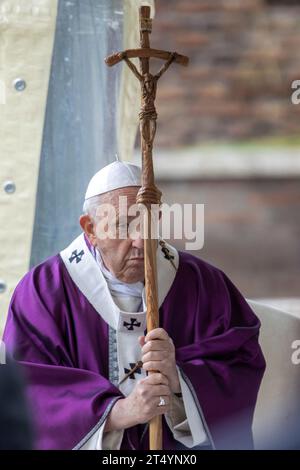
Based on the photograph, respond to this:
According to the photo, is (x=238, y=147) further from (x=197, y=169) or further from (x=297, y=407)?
(x=297, y=407)

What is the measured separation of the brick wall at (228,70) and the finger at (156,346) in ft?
4.05

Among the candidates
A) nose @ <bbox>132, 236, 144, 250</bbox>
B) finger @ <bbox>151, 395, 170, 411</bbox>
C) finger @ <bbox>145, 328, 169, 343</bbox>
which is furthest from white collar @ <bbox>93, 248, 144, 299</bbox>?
finger @ <bbox>151, 395, 170, 411</bbox>

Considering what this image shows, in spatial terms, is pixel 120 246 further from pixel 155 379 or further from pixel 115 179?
pixel 155 379

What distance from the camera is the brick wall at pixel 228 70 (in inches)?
150

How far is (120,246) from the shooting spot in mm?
2979

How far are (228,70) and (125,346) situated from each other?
1405 mm

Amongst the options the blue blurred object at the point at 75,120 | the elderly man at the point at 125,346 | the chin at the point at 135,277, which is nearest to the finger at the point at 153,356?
the elderly man at the point at 125,346

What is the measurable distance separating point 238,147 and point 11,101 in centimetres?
96

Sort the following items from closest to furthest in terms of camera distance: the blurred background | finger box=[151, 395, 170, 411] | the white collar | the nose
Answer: finger box=[151, 395, 170, 411] → the nose → the white collar → the blurred background

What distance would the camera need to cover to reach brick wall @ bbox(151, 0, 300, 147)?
382cm

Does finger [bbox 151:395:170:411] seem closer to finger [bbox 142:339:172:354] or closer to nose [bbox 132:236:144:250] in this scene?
finger [bbox 142:339:172:354]

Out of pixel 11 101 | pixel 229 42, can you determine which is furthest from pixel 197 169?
pixel 11 101

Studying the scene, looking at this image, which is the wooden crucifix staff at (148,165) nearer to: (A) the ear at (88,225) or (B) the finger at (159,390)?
(B) the finger at (159,390)

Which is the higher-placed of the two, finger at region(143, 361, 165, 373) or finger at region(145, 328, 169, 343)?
finger at region(145, 328, 169, 343)
